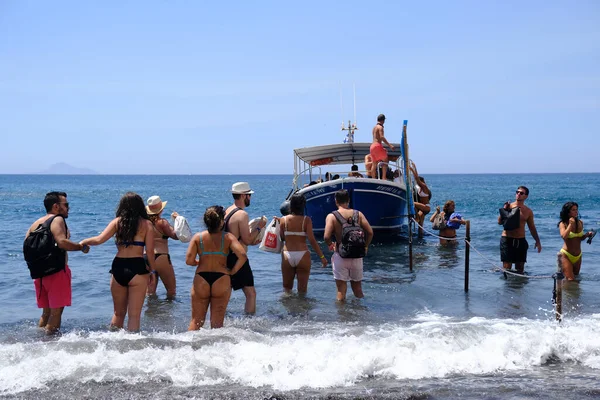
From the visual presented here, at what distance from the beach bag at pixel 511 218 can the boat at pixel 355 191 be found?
5.02 m

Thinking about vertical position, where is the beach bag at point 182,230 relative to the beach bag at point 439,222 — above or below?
above

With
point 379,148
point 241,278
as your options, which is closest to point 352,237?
point 241,278

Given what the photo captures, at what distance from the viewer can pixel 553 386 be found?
5684 millimetres

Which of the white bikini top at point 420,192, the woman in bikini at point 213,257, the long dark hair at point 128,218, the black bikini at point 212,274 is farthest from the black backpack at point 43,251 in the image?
the white bikini top at point 420,192

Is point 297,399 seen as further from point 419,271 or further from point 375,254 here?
point 375,254

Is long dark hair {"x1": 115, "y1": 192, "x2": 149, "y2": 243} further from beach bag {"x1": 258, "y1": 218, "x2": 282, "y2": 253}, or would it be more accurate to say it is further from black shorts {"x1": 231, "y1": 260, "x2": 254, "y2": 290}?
beach bag {"x1": 258, "y1": 218, "x2": 282, "y2": 253}

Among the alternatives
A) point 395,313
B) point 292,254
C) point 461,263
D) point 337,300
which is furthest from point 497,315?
point 461,263

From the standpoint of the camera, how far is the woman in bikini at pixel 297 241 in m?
8.48

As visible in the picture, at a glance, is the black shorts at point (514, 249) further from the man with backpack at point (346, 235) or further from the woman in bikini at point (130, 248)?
the woman in bikini at point (130, 248)

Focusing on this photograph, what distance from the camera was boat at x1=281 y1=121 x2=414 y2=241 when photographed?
16828mm

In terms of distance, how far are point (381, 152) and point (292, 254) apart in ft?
27.2

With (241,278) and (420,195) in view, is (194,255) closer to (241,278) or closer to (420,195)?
(241,278)

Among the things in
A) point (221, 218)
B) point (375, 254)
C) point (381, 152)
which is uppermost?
point (381, 152)

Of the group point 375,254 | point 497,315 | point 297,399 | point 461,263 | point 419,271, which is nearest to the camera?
point 297,399
